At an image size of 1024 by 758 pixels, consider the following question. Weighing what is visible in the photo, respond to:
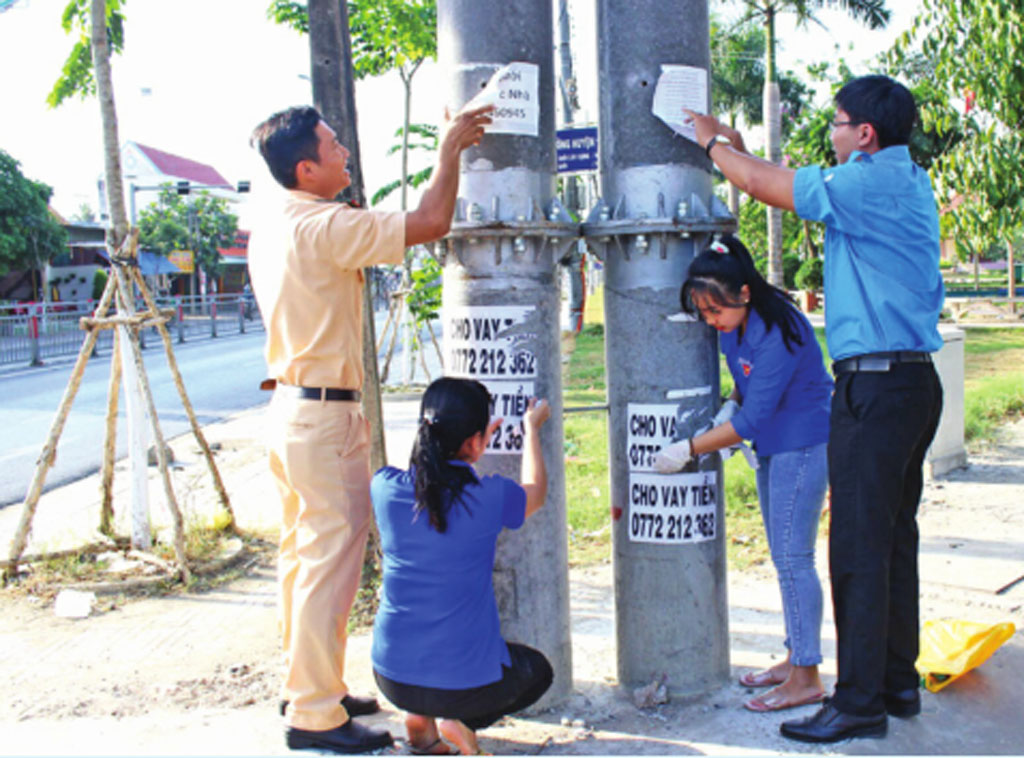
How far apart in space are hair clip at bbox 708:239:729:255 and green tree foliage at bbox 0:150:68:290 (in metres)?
34.7

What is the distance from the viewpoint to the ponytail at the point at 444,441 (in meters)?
3.01

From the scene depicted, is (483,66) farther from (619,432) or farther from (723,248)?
(619,432)

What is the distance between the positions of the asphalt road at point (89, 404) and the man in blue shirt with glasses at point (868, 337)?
751 centimetres

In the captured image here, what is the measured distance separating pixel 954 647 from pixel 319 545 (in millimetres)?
2454

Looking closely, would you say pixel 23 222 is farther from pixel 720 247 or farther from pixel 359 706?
pixel 720 247


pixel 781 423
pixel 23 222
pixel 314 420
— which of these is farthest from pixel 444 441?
pixel 23 222

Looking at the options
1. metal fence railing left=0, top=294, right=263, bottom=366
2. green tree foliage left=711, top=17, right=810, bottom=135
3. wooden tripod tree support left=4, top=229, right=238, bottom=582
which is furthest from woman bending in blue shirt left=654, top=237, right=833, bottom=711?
green tree foliage left=711, top=17, right=810, bottom=135

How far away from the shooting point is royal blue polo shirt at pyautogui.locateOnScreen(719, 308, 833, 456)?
3.45m

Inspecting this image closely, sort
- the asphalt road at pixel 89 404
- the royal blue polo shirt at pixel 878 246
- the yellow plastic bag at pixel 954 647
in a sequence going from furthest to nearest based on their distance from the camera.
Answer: the asphalt road at pixel 89 404 → the yellow plastic bag at pixel 954 647 → the royal blue polo shirt at pixel 878 246

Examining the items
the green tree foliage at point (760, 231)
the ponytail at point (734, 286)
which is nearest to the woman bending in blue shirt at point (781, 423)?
the ponytail at point (734, 286)

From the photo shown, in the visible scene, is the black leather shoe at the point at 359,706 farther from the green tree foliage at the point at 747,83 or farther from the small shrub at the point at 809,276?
the green tree foliage at the point at 747,83

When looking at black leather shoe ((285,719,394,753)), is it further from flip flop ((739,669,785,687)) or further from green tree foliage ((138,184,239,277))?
green tree foliage ((138,184,239,277))

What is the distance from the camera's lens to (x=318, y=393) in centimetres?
338

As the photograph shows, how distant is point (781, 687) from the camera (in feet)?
11.8
